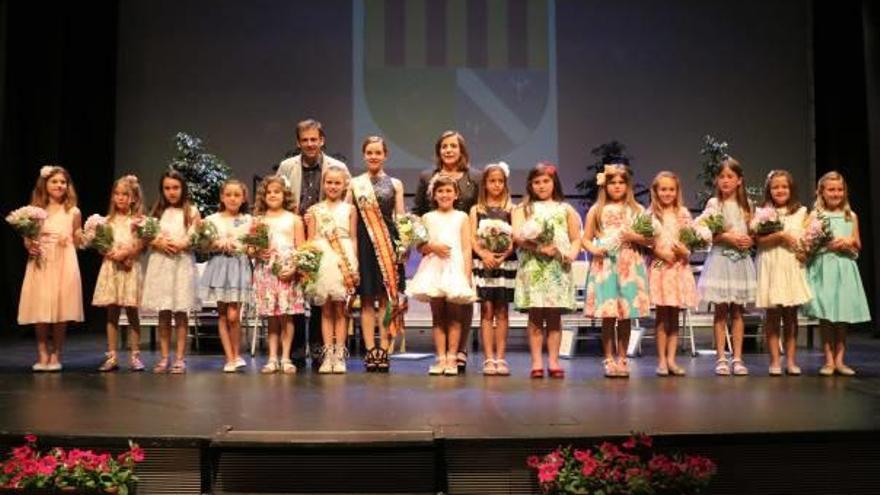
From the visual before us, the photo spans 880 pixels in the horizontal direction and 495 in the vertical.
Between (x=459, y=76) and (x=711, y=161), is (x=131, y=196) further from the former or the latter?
(x=711, y=161)

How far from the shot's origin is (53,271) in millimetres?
5473

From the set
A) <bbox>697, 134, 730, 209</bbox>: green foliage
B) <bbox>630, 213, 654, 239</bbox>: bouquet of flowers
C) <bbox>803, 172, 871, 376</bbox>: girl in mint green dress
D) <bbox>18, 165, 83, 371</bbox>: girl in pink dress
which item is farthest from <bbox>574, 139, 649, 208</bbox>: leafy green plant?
<bbox>18, 165, 83, 371</bbox>: girl in pink dress

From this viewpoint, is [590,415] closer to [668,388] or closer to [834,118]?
[668,388]

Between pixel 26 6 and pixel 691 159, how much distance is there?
8069 millimetres

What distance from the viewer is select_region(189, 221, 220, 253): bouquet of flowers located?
17.3 ft

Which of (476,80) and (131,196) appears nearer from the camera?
(131,196)

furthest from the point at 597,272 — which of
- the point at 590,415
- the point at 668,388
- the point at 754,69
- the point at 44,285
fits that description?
the point at 754,69

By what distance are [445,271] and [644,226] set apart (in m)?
1.26

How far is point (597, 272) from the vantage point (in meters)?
5.14

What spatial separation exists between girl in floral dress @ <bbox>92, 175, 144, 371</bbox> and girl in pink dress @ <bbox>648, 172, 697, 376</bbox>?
11.2ft

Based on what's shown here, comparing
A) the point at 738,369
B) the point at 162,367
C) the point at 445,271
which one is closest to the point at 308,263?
the point at 445,271

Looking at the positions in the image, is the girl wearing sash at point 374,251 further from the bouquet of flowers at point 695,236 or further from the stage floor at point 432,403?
the bouquet of flowers at point 695,236

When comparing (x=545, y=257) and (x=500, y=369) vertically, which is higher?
(x=545, y=257)

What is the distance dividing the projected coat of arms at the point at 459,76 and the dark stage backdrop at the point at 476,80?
0.02m
